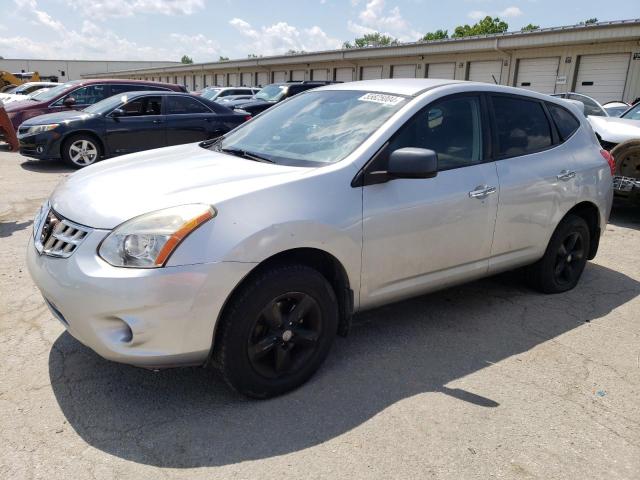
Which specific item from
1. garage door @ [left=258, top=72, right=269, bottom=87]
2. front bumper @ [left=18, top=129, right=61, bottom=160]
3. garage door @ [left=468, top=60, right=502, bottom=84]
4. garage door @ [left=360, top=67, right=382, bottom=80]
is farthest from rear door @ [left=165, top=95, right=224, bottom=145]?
garage door @ [left=258, top=72, right=269, bottom=87]

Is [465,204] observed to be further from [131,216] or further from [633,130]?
[633,130]

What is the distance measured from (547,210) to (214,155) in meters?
2.54

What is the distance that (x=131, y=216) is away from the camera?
2547mm

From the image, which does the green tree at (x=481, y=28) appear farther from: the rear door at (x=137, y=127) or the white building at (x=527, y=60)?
the rear door at (x=137, y=127)

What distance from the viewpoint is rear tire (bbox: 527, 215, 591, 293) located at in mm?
4402

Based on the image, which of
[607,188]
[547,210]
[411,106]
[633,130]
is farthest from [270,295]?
[633,130]

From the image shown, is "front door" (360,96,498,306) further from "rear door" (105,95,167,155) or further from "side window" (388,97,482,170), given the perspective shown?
"rear door" (105,95,167,155)

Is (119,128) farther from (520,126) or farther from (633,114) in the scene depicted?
(633,114)

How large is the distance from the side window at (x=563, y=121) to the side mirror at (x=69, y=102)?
10.9m

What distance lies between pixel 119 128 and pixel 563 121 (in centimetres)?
824

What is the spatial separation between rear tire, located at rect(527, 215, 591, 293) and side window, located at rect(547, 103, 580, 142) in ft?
2.27

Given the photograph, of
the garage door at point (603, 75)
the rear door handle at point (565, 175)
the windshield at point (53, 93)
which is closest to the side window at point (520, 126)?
the rear door handle at point (565, 175)

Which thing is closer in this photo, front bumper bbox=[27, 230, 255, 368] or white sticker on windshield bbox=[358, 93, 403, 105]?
front bumper bbox=[27, 230, 255, 368]

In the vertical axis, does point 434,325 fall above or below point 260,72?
below
